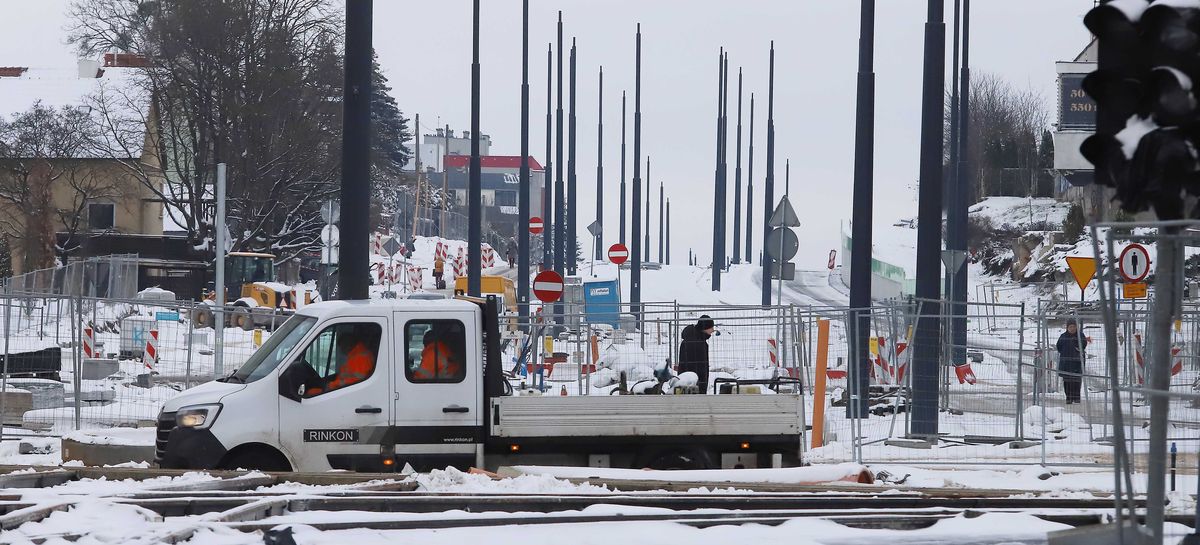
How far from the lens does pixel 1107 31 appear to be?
21.6ft

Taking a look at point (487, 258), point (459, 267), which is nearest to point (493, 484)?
point (459, 267)

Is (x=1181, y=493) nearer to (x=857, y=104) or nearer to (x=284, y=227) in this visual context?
(x=857, y=104)

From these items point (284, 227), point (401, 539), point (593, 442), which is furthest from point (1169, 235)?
point (284, 227)

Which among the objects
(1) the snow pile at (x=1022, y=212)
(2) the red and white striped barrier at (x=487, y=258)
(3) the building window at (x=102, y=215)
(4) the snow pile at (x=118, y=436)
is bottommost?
(4) the snow pile at (x=118, y=436)

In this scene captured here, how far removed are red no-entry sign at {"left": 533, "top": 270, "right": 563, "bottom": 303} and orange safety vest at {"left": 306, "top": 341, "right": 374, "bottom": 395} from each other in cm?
1474

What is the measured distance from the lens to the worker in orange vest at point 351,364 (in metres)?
11.9

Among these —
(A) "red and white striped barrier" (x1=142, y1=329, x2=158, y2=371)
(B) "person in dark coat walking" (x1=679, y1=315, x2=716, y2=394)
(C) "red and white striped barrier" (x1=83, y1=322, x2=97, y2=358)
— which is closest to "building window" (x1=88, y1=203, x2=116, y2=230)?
(C) "red and white striped barrier" (x1=83, y1=322, x2=97, y2=358)

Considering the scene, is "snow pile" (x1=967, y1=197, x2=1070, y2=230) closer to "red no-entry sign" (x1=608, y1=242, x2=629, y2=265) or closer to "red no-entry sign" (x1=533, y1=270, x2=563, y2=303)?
"red no-entry sign" (x1=608, y1=242, x2=629, y2=265)

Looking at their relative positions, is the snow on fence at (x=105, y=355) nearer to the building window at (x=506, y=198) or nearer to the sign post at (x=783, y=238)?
the sign post at (x=783, y=238)

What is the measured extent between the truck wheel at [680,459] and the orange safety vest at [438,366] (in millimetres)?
1768

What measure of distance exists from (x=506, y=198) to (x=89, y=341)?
16342 centimetres

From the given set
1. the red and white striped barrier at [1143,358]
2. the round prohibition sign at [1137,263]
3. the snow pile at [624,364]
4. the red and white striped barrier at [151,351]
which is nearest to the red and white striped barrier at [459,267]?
the snow pile at [624,364]

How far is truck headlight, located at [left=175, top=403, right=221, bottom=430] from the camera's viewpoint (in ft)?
38.5

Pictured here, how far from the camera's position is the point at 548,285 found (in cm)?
2722
